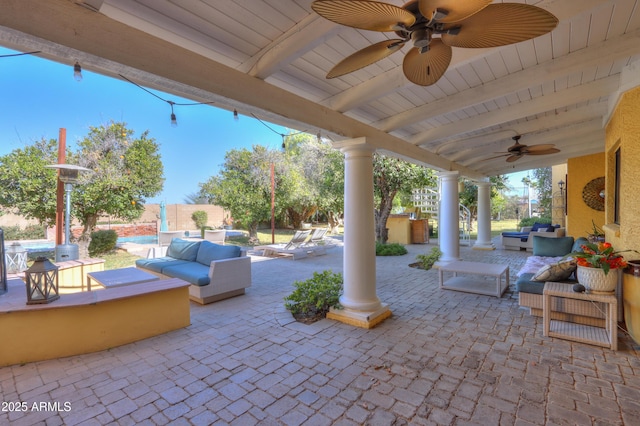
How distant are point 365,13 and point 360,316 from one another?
326 cm

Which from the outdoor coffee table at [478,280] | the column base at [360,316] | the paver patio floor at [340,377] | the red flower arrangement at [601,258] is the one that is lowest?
the paver patio floor at [340,377]

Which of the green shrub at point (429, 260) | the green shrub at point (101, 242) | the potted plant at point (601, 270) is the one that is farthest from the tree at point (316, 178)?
the potted plant at point (601, 270)

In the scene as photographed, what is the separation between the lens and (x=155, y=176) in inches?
380

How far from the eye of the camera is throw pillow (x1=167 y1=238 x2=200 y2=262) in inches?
225

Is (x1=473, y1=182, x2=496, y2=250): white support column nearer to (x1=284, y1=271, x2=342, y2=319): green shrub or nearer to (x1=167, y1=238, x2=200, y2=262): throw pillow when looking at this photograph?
(x1=284, y1=271, x2=342, y2=319): green shrub

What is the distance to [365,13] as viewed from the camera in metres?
1.37

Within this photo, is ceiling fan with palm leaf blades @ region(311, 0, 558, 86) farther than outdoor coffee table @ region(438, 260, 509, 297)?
No

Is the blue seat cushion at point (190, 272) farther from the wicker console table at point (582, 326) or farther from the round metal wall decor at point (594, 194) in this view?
the round metal wall decor at point (594, 194)

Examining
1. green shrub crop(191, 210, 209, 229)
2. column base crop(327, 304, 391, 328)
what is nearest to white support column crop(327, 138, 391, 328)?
column base crop(327, 304, 391, 328)

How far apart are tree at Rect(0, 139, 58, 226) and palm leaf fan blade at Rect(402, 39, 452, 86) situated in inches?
368

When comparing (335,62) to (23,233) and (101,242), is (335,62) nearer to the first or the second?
(101,242)

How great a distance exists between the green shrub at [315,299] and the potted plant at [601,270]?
9.34 ft

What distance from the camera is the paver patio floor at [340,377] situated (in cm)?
210

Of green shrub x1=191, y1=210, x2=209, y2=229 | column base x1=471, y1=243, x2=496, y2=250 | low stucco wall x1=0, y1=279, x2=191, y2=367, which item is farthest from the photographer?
green shrub x1=191, y1=210, x2=209, y2=229
